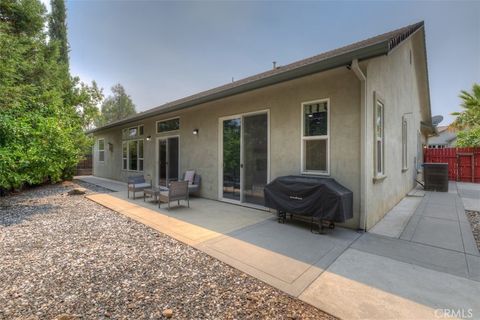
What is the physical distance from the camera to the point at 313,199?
157 inches

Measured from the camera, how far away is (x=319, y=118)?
4.72 metres

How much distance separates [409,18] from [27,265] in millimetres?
12272

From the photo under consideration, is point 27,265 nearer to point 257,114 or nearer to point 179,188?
point 179,188

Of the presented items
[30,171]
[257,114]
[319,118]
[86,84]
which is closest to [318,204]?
[319,118]

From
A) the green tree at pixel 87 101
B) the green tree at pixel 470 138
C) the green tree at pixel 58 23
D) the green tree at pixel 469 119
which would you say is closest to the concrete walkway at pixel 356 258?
the green tree at pixel 87 101

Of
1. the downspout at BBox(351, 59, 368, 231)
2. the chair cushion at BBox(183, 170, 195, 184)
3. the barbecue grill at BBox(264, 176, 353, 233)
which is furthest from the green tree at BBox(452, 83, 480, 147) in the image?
the chair cushion at BBox(183, 170, 195, 184)

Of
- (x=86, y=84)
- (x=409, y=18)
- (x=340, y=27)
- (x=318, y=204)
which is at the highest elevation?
(x=340, y=27)

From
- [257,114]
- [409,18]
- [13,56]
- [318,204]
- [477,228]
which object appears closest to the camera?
[318,204]

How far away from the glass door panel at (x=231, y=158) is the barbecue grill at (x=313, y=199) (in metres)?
1.83

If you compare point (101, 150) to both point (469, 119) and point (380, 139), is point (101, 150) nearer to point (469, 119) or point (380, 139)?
point (380, 139)

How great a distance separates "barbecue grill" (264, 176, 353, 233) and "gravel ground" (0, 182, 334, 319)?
6.20 feet

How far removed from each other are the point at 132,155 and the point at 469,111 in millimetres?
20401

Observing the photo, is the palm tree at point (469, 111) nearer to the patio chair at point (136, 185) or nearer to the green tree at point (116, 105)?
the patio chair at point (136, 185)

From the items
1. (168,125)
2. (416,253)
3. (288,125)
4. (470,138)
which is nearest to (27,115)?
(168,125)
